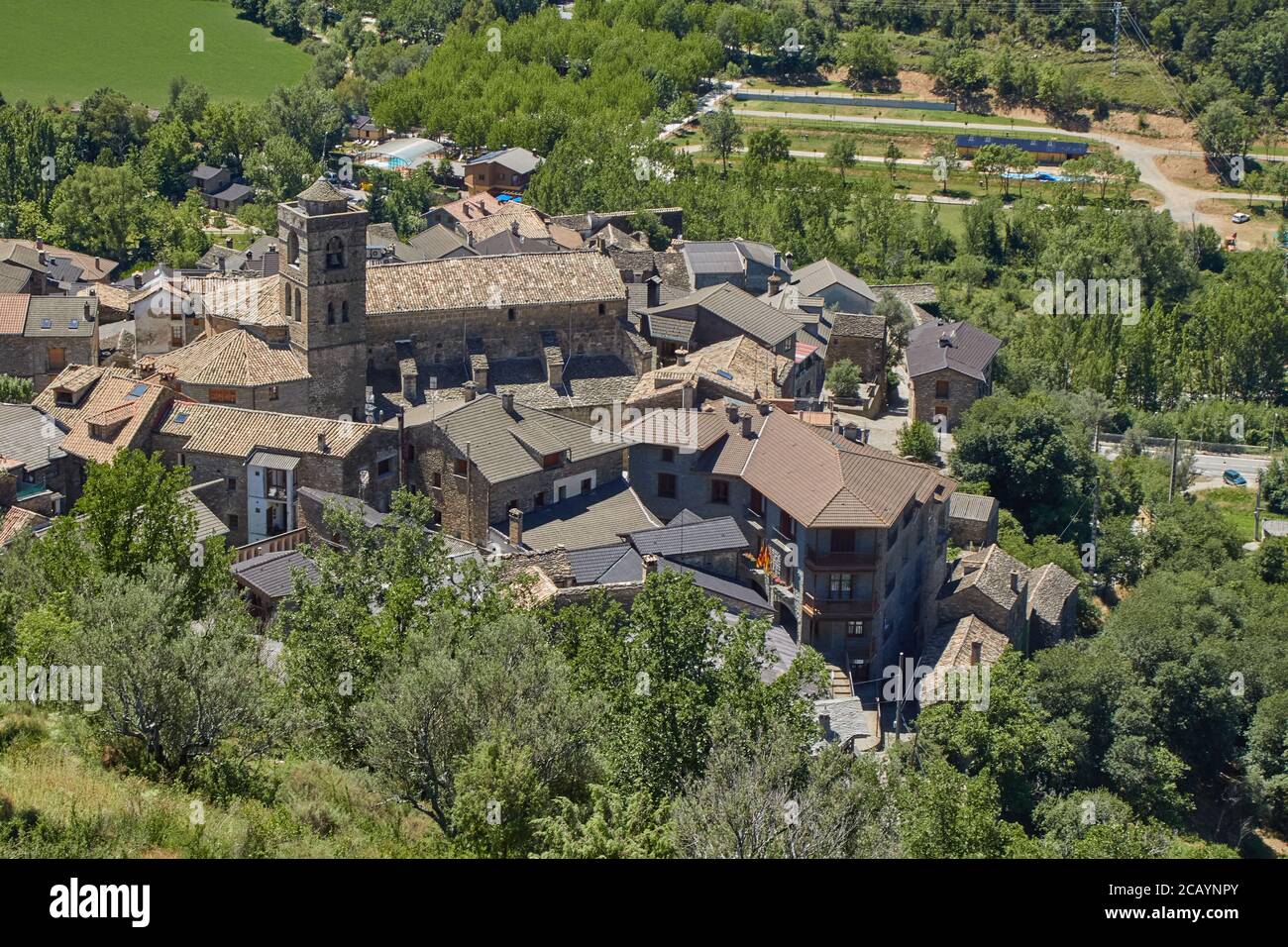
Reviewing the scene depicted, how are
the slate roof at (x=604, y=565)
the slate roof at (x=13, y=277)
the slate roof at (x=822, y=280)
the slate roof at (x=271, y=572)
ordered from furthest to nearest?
the slate roof at (x=822, y=280) → the slate roof at (x=13, y=277) → the slate roof at (x=604, y=565) → the slate roof at (x=271, y=572)

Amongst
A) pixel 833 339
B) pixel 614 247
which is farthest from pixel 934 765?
pixel 614 247

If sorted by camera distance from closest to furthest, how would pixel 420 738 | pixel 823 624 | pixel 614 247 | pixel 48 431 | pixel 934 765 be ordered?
pixel 420 738 < pixel 934 765 < pixel 823 624 < pixel 48 431 < pixel 614 247

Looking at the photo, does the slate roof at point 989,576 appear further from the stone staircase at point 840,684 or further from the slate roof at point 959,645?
the stone staircase at point 840,684

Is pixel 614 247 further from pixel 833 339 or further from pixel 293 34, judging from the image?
pixel 293 34

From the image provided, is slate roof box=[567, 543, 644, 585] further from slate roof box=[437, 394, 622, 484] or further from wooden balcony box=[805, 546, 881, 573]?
wooden balcony box=[805, 546, 881, 573]

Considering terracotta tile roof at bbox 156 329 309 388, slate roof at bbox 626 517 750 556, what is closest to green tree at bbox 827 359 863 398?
slate roof at bbox 626 517 750 556

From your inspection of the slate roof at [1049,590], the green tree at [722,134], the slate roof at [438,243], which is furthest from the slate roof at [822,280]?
the green tree at [722,134]
